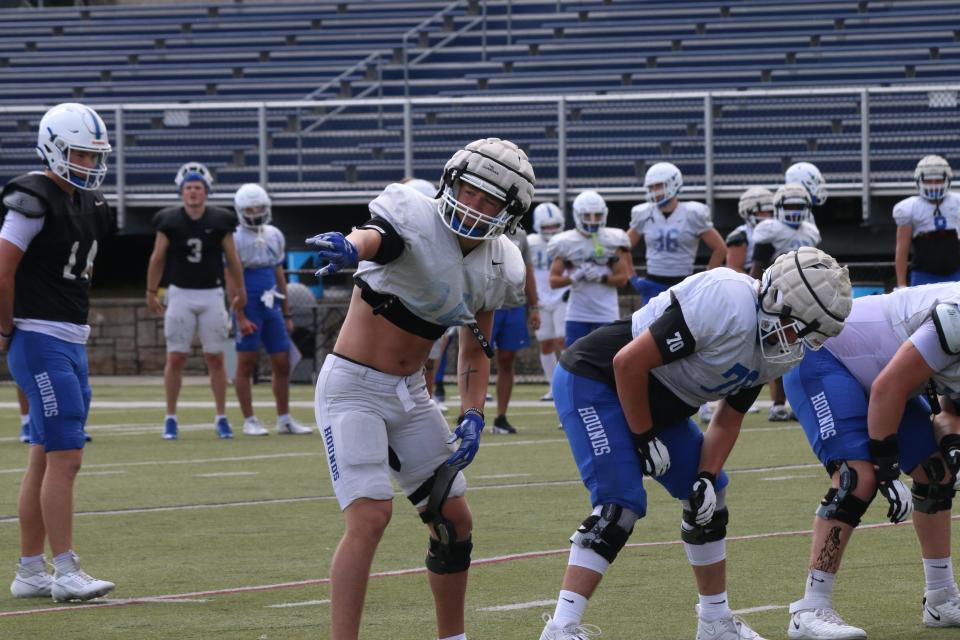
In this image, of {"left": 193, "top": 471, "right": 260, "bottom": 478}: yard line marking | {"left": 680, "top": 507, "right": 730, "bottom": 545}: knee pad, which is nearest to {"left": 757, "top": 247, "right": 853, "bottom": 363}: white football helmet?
{"left": 680, "top": 507, "right": 730, "bottom": 545}: knee pad

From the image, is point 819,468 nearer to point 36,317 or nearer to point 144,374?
point 36,317

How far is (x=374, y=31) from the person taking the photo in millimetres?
25438

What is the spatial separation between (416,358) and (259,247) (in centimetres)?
863

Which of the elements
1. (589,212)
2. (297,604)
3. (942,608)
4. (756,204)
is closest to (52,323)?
(297,604)

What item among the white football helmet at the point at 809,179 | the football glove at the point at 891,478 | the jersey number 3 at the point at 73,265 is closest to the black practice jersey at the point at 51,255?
the jersey number 3 at the point at 73,265

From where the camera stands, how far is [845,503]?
568cm

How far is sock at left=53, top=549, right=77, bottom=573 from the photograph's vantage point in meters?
6.36

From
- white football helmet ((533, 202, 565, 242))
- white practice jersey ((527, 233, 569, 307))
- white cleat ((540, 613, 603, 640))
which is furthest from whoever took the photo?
white practice jersey ((527, 233, 569, 307))

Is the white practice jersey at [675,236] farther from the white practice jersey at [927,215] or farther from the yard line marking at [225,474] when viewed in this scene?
the yard line marking at [225,474]

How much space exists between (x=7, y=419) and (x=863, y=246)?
33.4 feet

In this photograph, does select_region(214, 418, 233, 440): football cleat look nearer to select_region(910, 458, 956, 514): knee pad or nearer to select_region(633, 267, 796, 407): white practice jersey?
select_region(910, 458, 956, 514): knee pad

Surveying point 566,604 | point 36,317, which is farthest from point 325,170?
point 566,604

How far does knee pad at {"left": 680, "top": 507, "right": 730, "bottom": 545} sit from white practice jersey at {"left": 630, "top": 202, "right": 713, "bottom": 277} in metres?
8.35

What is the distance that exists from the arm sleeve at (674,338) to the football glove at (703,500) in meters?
0.42
